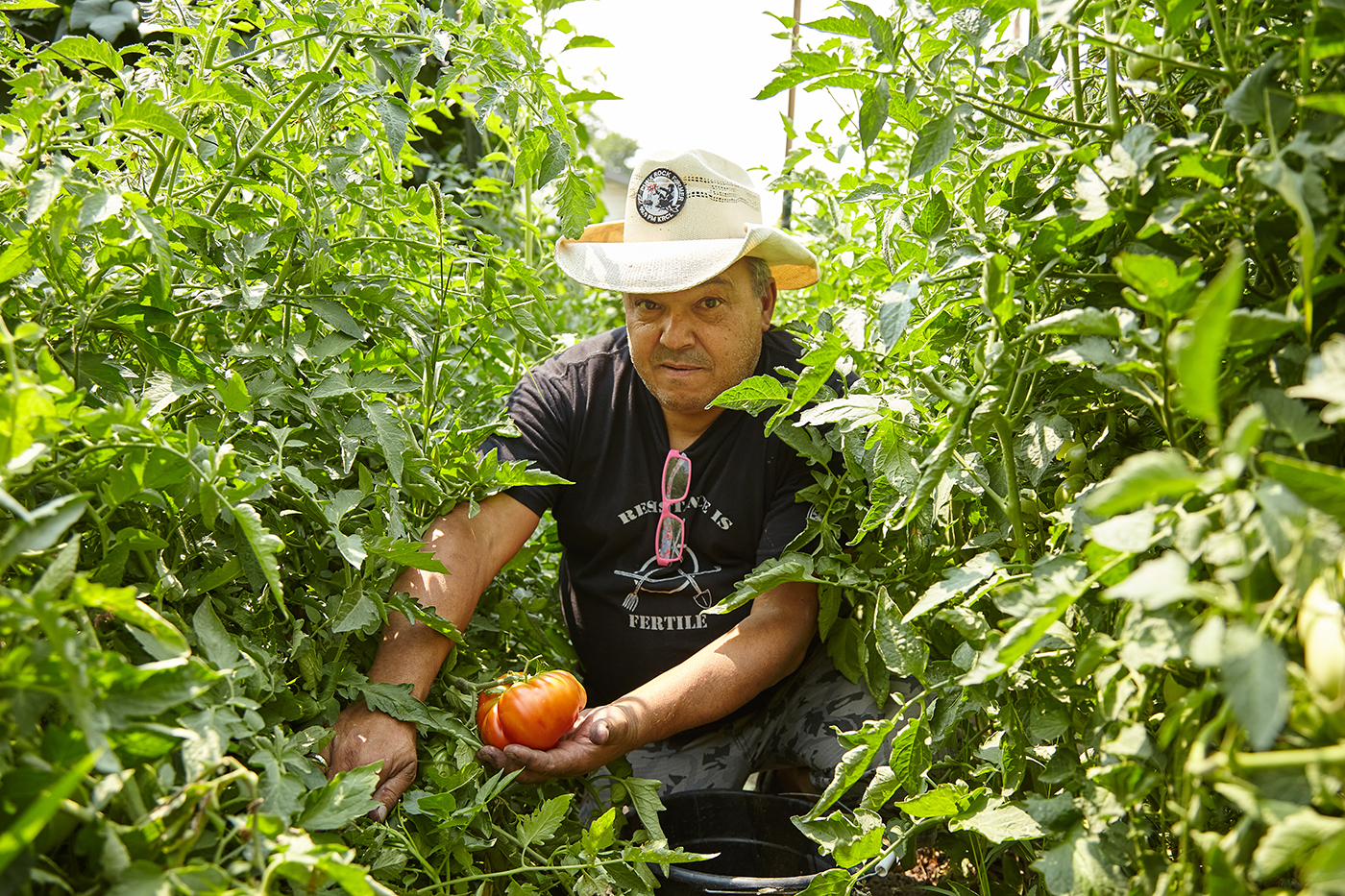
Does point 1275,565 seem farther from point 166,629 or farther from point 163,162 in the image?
point 163,162

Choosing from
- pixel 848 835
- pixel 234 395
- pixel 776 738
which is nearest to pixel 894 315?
pixel 848 835

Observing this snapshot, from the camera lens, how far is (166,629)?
74 cm

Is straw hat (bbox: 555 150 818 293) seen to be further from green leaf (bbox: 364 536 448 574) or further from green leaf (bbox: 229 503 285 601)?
green leaf (bbox: 229 503 285 601)

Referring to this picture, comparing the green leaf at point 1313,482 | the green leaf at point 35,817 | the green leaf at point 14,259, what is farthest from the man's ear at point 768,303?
the green leaf at point 35,817

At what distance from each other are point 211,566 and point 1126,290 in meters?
1.02

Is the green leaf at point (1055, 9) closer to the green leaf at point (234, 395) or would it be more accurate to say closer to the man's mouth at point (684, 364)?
the green leaf at point (234, 395)

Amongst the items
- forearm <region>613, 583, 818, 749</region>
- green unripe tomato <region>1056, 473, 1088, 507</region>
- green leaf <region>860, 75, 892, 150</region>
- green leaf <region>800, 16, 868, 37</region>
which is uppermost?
green leaf <region>800, 16, 868, 37</region>

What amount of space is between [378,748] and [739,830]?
0.75 m

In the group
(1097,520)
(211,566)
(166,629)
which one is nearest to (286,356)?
(211,566)

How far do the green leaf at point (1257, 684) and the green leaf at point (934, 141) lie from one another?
57cm

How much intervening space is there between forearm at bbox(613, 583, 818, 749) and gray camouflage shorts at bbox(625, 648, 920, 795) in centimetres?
18

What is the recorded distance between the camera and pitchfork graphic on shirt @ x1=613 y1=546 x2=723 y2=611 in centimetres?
190

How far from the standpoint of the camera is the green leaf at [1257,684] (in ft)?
1.69

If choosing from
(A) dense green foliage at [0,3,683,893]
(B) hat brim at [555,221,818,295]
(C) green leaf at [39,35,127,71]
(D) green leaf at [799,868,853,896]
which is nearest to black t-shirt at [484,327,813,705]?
(B) hat brim at [555,221,818,295]
